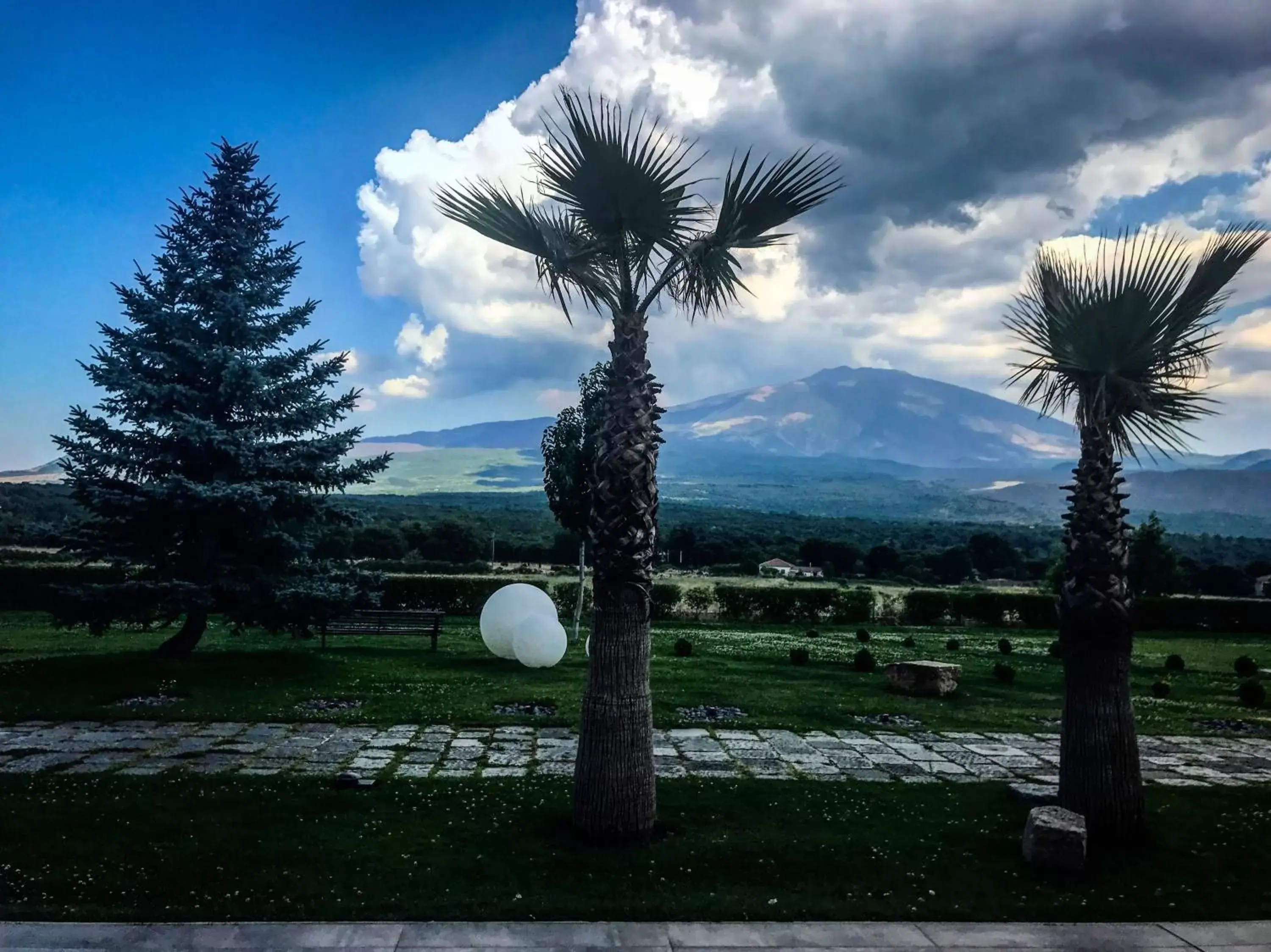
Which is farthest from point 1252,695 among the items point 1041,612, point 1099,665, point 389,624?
point 389,624

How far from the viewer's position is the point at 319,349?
17125 millimetres

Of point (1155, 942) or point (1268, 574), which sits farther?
point (1268, 574)

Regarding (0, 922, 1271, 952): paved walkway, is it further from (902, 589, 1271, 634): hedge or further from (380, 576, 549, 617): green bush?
(902, 589, 1271, 634): hedge

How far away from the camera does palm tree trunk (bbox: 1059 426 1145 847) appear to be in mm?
7980

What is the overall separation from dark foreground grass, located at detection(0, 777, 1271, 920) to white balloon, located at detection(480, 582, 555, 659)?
8.30 m

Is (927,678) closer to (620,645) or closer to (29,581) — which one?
(620,645)

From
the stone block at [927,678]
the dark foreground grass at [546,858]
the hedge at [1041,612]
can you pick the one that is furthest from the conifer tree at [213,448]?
the hedge at [1041,612]

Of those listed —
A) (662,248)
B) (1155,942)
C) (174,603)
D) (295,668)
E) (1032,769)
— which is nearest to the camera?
(1155,942)

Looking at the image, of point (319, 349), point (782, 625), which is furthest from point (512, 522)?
point (319, 349)

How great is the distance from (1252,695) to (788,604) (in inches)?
628

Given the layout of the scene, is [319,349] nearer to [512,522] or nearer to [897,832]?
[897,832]

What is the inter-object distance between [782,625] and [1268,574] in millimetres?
29967

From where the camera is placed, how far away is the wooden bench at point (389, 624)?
65.7 ft

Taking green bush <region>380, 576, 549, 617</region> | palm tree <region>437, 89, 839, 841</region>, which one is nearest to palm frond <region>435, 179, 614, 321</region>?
palm tree <region>437, 89, 839, 841</region>
